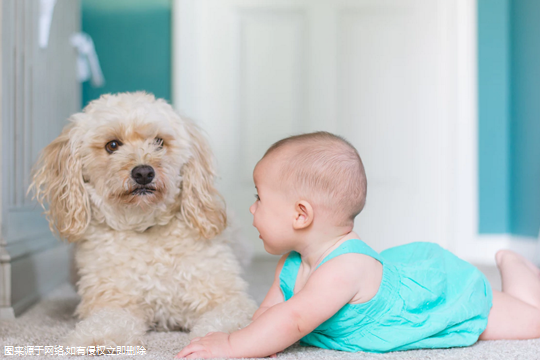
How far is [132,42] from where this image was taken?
348cm

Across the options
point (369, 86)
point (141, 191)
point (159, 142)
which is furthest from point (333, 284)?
point (369, 86)

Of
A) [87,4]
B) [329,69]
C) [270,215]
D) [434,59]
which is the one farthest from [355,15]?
[270,215]

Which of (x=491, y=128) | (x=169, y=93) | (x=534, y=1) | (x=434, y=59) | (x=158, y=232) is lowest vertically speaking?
(x=158, y=232)

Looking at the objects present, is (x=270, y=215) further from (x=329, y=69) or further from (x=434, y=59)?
(x=434, y=59)

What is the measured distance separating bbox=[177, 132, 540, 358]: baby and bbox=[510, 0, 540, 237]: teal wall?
2134mm

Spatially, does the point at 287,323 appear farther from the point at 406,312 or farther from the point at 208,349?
the point at 406,312

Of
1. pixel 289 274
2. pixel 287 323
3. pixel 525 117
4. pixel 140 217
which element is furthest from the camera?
pixel 525 117

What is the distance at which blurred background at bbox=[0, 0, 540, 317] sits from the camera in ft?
11.4

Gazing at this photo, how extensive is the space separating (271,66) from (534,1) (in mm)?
1711

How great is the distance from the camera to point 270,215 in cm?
119

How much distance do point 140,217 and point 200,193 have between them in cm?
18

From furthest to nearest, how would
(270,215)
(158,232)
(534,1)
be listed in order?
(534,1), (158,232), (270,215)

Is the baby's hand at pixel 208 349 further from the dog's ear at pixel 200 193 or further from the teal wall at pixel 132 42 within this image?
the teal wall at pixel 132 42

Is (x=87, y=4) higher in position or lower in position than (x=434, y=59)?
higher
